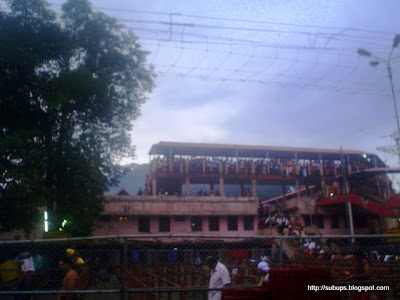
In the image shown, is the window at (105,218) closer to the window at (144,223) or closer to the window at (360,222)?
the window at (144,223)

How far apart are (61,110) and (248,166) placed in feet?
61.7

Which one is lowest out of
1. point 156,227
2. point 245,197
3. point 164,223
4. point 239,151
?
point 156,227

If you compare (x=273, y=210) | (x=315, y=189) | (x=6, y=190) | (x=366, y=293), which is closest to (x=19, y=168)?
(x=6, y=190)

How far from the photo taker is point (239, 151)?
36.0 meters

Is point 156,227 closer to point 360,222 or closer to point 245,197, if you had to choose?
point 245,197

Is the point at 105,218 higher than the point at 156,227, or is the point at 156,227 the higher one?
the point at 105,218

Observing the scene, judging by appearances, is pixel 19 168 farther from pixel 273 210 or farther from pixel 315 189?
pixel 315 189

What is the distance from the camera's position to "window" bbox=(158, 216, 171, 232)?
30312mm

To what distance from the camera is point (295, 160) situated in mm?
37938

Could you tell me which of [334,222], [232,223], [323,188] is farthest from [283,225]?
[334,222]

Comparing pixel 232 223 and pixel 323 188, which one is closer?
pixel 232 223

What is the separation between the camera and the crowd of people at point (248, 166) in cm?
3238

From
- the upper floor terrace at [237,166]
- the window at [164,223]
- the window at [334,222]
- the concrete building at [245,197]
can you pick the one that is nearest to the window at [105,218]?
Result: the concrete building at [245,197]

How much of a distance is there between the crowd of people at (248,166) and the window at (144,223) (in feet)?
13.6
